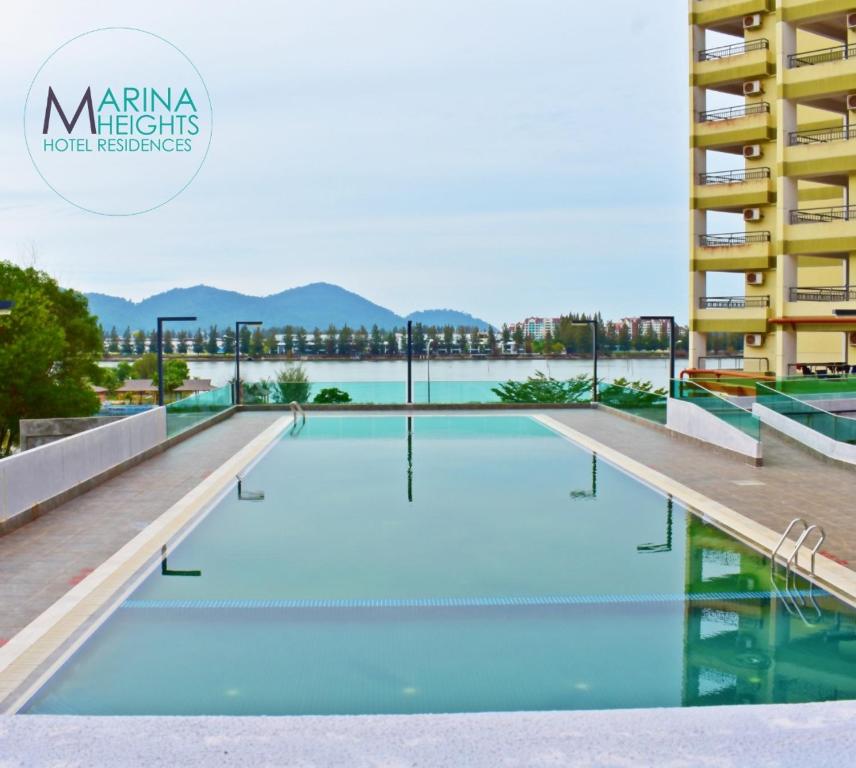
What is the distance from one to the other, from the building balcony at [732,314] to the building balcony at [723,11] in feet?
40.4

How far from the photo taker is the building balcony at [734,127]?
138 ft

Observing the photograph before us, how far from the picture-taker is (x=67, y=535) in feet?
34.8

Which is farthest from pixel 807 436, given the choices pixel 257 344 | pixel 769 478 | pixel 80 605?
pixel 257 344

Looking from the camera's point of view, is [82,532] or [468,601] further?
[82,532]

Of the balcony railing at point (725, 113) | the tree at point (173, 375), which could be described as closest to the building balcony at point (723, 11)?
the balcony railing at point (725, 113)

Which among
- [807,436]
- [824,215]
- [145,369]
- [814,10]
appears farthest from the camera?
[145,369]

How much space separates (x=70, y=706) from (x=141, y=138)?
36.7 meters

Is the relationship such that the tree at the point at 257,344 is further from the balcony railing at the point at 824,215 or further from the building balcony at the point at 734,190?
the balcony railing at the point at 824,215

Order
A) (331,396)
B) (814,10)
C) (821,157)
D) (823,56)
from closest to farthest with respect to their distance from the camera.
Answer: (331,396), (821,157), (814,10), (823,56)

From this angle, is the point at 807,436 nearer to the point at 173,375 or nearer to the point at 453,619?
the point at 453,619

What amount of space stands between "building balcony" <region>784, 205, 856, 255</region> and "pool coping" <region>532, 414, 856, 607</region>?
21.1 metres

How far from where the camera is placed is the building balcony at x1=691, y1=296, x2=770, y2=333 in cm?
4088

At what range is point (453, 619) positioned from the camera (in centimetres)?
816

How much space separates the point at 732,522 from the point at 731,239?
114ft
